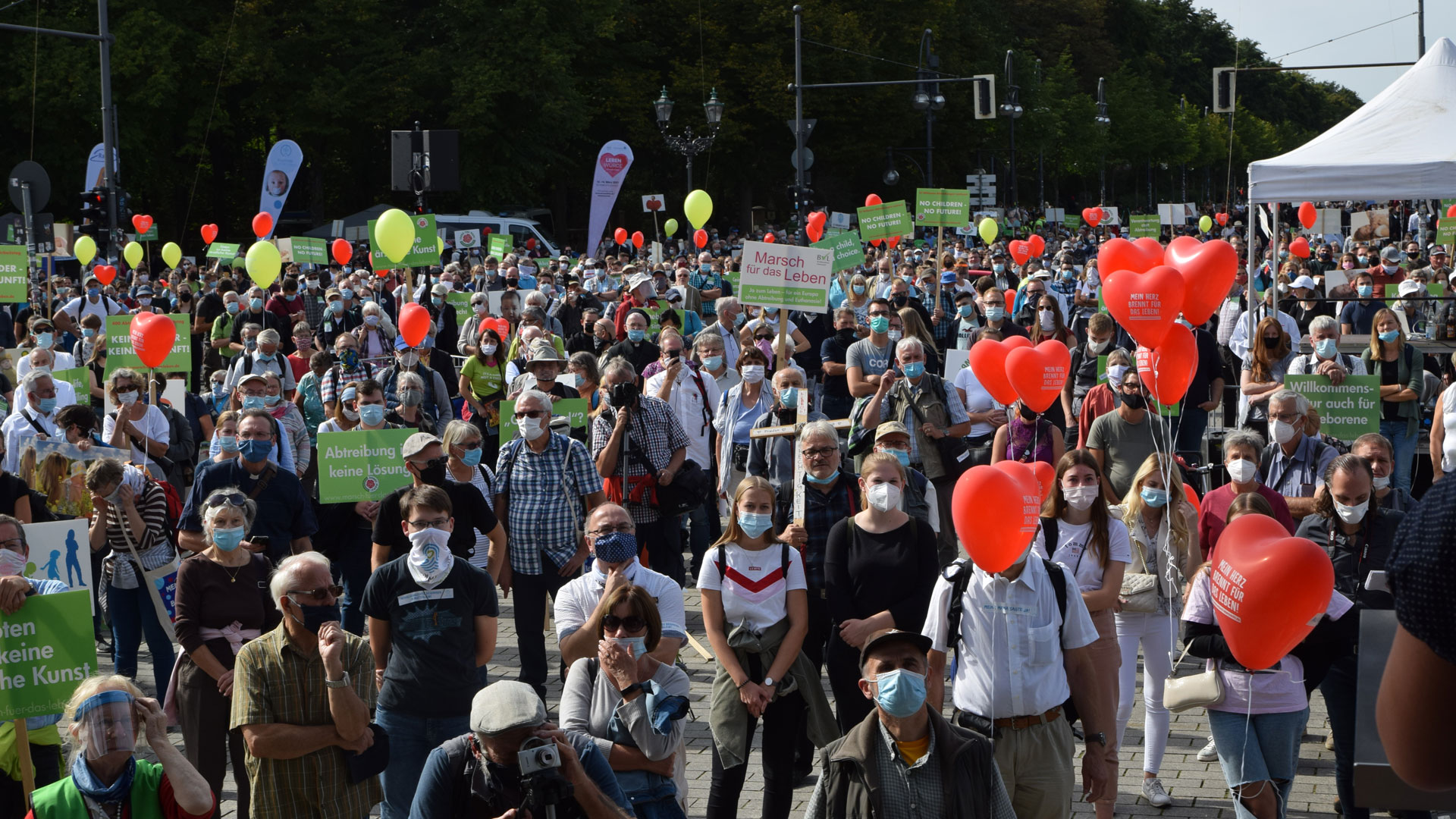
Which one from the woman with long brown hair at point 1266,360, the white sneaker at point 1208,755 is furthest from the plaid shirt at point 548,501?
the woman with long brown hair at point 1266,360

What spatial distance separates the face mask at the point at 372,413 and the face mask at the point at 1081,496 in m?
4.40

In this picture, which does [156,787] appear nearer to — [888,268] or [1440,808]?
[1440,808]

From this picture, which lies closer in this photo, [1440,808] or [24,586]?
[1440,808]

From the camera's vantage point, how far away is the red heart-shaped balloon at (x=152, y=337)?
11.8m

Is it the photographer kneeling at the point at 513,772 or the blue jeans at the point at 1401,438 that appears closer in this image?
the photographer kneeling at the point at 513,772

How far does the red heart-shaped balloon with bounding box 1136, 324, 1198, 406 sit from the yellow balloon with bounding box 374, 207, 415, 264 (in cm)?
957

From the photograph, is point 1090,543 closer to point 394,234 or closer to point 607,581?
point 607,581

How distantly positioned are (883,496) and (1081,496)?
856 millimetres

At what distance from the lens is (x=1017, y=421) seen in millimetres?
9281

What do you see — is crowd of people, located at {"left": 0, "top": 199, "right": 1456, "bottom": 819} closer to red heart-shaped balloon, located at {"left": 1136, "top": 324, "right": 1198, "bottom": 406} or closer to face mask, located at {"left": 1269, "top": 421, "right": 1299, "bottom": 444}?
face mask, located at {"left": 1269, "top": 421, "right": 1299, "bottom": 444}

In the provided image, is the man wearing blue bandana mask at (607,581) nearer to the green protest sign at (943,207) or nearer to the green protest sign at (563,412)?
the green protest sign at (563,412)

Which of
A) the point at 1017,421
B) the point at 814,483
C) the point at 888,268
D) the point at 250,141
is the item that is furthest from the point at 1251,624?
the point at 250,141

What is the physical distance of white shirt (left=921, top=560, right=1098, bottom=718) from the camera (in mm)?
5258

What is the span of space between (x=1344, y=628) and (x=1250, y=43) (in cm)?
12091
